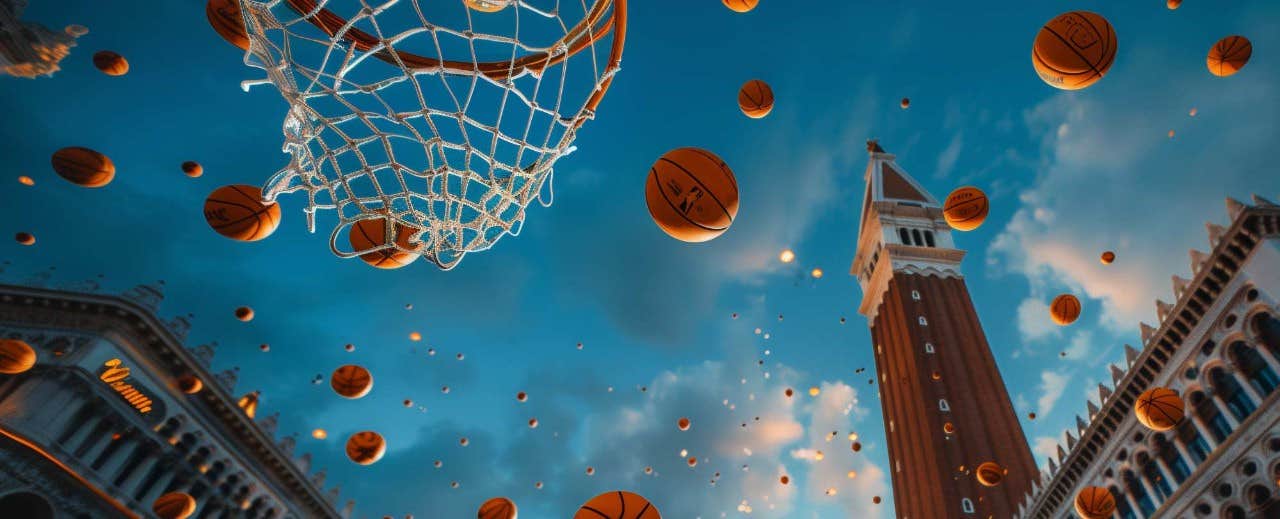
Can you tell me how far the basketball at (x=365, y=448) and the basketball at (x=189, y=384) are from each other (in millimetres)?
10974

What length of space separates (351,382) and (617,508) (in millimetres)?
6864

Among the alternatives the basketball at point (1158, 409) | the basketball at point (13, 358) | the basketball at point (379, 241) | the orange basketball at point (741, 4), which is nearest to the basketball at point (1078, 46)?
the orange basketball at point (741, 4)

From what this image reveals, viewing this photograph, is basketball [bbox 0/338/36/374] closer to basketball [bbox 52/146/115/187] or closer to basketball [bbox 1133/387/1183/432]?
basketball [bbox 52/146/115/187]

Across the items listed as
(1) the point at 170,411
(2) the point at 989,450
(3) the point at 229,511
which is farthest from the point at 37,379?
(2) the point at 989,450

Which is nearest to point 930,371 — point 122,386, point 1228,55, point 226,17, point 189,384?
point 1228,55

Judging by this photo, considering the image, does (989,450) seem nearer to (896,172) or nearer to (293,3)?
(896,172)

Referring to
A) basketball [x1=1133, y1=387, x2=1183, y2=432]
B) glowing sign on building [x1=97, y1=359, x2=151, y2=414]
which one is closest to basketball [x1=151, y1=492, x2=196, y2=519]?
glowing sign on building [x1=97, y1=359, x2=151, y2=414]

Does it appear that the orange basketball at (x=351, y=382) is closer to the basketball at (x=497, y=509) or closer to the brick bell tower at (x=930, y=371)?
the basketball at (x=497, y=509)

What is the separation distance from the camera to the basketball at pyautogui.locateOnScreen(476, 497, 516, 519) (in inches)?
566

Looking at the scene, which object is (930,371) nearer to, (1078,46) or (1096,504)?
(1096,504)

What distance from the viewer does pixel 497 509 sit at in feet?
47.5

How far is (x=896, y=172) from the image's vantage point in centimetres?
5553

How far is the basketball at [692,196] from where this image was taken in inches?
269

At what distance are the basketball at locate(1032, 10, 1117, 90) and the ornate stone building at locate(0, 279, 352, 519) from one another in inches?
995
